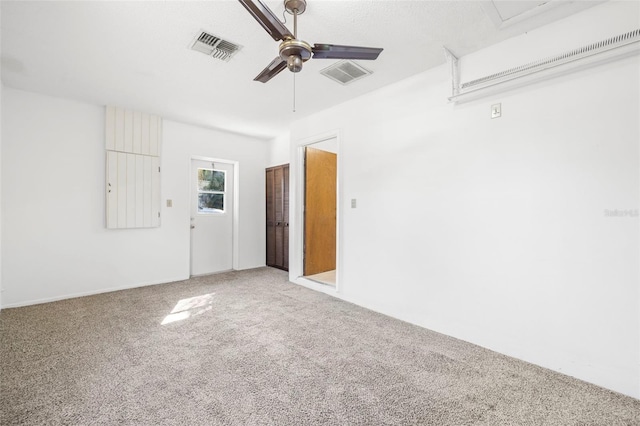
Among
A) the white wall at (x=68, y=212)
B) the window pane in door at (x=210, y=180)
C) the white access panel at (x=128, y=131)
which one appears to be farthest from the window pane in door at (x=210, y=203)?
the white access panel at (x=128, y=131)

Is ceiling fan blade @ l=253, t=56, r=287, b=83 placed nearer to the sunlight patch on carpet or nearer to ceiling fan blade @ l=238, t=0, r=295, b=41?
ceiling fan blade @ l=238, t=0, r=295, b=41

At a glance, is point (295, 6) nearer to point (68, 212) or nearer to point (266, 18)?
point (266, 18)

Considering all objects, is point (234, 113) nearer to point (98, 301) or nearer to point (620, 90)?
point (98, 301)

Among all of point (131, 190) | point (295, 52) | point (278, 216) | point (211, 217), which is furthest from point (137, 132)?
point (295, 52)

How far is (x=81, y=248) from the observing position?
148 inches

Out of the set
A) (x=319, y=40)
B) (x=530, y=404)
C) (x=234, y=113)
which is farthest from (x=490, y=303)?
(x=234, y=113)

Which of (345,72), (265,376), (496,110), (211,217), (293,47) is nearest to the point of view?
(293,47)

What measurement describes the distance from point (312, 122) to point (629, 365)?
3953 millimetres

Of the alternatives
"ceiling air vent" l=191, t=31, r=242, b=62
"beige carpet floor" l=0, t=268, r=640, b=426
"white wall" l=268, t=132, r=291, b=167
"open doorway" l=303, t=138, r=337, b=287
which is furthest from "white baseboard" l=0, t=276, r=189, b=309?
"ceiling air vent" l=191, t=31, r=242, b=62

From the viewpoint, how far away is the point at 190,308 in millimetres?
3316

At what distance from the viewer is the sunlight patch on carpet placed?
3037mm

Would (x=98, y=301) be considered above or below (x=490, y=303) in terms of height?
below

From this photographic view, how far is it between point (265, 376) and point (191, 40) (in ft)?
8.94

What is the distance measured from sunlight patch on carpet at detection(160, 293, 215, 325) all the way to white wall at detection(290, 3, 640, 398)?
1992mm
